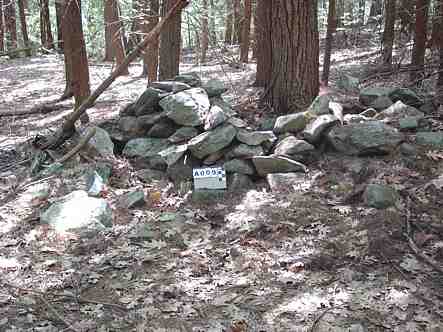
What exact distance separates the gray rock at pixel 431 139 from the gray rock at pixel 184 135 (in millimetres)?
→ 2804

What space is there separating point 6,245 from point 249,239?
2.46m

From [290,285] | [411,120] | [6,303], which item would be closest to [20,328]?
[6,303]

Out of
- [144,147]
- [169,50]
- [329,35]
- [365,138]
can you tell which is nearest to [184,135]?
[144,147]

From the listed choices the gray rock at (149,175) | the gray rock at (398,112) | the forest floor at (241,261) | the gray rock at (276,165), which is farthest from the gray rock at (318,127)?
the gray rock at (149,175)

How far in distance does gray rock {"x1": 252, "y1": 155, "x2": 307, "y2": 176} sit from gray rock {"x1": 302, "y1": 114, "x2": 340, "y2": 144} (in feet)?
1.37

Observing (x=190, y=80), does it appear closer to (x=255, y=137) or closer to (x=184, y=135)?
(x=184, y=135)

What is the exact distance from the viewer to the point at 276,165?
5789 millimetres

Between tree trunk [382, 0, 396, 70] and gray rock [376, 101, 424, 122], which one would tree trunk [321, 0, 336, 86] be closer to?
tree trunk [382, 0, 396, 70]

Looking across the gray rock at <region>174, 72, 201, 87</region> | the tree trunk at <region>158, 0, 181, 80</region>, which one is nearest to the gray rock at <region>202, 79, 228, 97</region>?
the gray rock at <region>174, 72, 201, 87</region>

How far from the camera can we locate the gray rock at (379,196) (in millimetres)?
4863

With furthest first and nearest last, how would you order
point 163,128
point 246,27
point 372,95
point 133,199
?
point 246,27 → point 372,95 → point 163,128 → point 133,199

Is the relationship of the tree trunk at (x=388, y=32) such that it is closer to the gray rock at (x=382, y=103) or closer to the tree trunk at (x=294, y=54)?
the gray rock at (x=382, y=103)

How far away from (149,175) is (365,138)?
Result: 275 cm

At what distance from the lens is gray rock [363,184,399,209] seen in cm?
486
